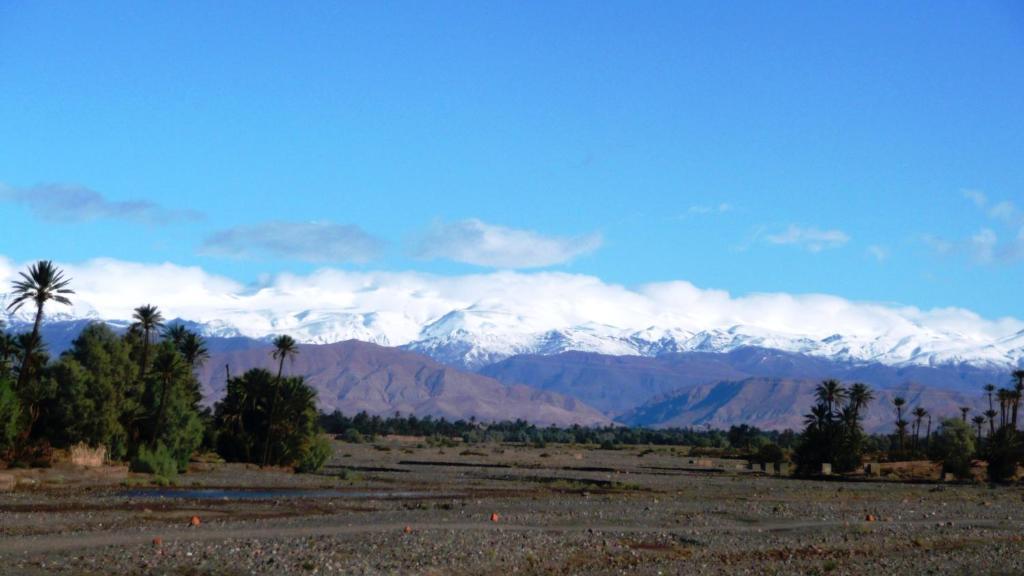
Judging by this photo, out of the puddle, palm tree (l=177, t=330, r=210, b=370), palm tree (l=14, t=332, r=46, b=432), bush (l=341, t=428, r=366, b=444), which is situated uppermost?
palm tree (l=177, t=330, r=210, b=370)

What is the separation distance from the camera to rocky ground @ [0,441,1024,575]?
94.8 feet

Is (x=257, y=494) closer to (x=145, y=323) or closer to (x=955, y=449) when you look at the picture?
(x=145, y=323)

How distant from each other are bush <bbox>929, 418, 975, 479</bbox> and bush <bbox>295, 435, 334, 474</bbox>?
42.3 meters

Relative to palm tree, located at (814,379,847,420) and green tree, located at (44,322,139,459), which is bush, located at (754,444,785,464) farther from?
green tree, located at (44,322,139,459)

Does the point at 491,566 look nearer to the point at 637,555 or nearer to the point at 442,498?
the point at 637,555

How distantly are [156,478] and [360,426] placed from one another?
129342 millimetres

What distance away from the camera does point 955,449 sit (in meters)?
94.6

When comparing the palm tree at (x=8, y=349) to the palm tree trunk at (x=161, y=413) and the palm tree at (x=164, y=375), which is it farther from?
the palm tree trunk at (x=161, y=413)

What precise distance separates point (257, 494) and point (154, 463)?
11914 millimetres

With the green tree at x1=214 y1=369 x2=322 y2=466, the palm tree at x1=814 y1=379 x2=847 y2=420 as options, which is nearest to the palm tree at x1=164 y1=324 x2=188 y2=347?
the green tree at x1=214 y1=369 x2=322 y2=466

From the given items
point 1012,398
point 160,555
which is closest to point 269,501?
point 160,555

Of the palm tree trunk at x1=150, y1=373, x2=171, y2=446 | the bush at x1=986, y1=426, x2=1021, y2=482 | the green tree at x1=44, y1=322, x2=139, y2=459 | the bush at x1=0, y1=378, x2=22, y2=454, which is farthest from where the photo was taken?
the bush at x1=986, y1=426, x2=1021, y2=482

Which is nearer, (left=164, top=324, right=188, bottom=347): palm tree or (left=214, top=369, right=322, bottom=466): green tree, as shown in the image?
(left=214, top=369, right=322, bottom=466): green tree

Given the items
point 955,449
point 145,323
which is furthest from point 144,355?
point 955,449
